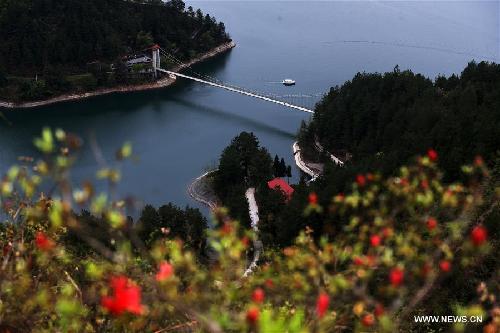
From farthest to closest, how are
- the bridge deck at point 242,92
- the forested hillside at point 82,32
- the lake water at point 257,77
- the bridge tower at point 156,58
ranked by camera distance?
the bridge tower at point 156,58, the forested hillside at point 82,32, the bridge deck at point 242,92, the lake water at point 257,77

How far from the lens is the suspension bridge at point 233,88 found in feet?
90.9

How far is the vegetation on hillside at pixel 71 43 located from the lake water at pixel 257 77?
4.84ft

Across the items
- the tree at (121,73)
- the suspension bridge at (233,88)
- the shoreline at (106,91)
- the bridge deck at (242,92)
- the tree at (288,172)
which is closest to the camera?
the tree at (288,172)

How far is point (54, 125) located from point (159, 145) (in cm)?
622

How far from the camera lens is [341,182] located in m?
13.6

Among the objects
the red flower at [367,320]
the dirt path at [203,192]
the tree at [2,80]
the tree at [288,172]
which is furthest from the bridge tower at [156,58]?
the red flower at [367,320]

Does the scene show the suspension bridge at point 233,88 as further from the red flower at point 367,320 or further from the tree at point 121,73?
the red flower at point 367,320

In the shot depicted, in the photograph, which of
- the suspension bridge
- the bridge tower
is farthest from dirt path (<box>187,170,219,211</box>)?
the bridge tower

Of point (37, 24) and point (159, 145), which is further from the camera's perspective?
point (37, 24)

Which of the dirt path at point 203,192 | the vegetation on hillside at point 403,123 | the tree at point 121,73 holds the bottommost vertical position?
the dirt path at point 203,192

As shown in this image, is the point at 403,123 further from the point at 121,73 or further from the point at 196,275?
the point at 121,73

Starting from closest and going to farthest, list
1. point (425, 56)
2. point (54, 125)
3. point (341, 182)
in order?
point (341, 182), point (54, 125), point (425, 56)

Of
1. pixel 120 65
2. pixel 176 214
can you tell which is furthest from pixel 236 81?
pixel 176 214

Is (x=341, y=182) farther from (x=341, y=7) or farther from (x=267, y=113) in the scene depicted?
(x=341, y=7)
